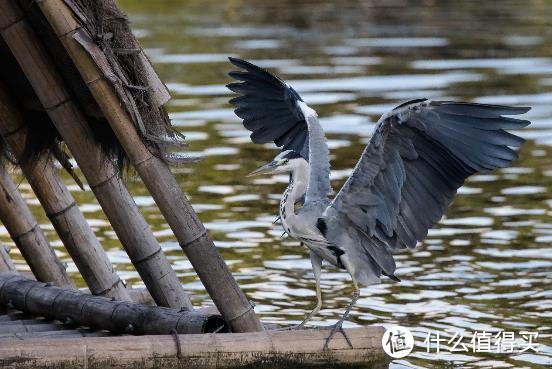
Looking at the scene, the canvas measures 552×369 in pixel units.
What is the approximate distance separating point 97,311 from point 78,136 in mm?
1066

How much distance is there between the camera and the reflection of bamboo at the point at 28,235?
27.9 ft

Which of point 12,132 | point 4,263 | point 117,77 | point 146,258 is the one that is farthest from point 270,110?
point 4,263

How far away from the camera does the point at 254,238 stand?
11.3 metres

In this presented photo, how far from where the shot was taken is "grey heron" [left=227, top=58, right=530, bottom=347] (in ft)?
21.6

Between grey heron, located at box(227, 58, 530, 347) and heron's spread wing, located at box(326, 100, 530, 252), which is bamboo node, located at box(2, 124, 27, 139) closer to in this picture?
grey heron, located at box(227, 58, 530, 347)

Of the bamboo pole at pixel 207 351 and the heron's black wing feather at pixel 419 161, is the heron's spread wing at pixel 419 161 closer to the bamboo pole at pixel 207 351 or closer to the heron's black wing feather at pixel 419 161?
the heron's black wing feather at pixel 419 161

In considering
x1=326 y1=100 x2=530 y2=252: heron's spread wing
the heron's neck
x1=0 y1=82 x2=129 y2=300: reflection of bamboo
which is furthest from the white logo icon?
x1=0 y1=82 x2=129 y2=300: reflection of bamboo

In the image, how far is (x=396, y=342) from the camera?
714cm

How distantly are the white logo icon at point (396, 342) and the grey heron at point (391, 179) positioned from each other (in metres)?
0.27

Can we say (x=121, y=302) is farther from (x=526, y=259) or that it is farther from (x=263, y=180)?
(x=263, y=180)

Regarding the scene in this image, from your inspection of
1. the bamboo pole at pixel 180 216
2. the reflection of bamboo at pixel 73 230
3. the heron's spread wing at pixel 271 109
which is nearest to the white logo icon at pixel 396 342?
the bamboo pole at pixel 180 216

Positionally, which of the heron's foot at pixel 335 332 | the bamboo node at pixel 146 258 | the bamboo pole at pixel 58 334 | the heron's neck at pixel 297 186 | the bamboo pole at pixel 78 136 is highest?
the bamboo pole at pixel 78 136

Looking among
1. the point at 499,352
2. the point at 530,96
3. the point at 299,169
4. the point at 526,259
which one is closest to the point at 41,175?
the point at 299,169

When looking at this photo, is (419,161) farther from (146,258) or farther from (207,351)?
(146,258)
